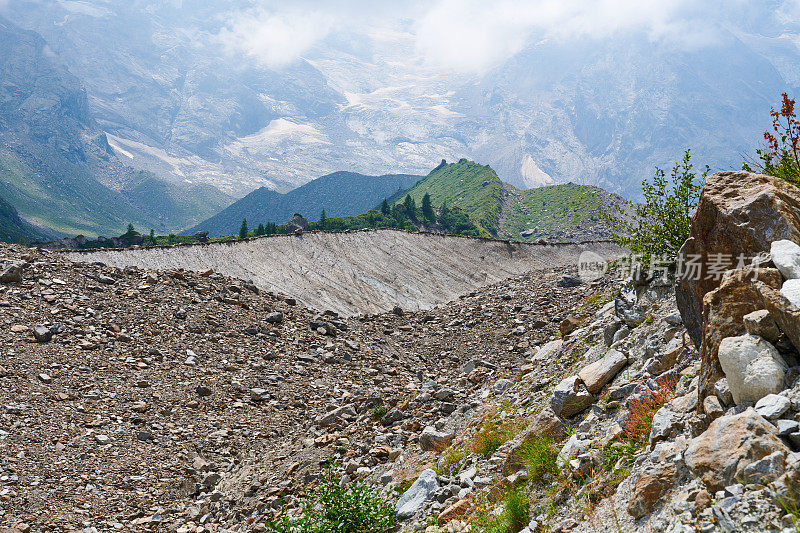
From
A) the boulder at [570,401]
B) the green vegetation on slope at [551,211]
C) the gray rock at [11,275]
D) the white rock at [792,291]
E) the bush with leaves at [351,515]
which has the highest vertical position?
the green vegetation on slope at [551,211]

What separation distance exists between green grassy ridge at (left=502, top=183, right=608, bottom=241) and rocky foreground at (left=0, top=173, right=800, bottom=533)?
111m

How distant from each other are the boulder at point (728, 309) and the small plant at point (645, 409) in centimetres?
90

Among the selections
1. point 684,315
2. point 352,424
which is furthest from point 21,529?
point 684,315

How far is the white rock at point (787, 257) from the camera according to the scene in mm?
5453

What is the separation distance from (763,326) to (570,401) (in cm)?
345

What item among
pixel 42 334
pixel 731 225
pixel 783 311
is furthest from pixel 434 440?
pixel 42 334

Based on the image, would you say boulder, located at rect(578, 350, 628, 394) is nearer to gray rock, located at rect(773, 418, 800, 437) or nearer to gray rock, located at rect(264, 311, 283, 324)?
gray rock, located at rect(773, 418, 800, 437)

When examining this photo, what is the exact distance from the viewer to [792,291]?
16.3 ft

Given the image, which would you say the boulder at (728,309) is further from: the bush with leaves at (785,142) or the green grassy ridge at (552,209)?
the green grassy ridge at (552,209)

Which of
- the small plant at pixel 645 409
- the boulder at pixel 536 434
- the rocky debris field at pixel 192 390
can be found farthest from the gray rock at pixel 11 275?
the small plant at pixel 645 409

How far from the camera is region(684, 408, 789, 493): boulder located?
14.0 ft

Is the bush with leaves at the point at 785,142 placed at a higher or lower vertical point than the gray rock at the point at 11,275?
lower

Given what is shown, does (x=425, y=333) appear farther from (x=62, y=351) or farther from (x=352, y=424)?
(x=62, y=351)

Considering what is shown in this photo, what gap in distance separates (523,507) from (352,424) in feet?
26.6
